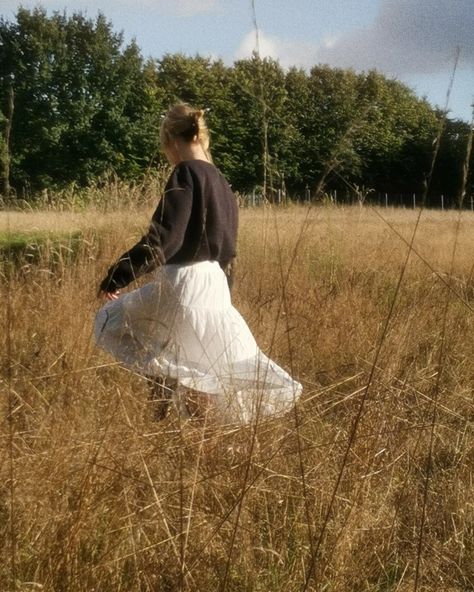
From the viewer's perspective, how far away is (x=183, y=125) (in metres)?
3.70

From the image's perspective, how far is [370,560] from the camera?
2455 millimetres

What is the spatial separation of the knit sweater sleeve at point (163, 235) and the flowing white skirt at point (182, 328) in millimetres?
78

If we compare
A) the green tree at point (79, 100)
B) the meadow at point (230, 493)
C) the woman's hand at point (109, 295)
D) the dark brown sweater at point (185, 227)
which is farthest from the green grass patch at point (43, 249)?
the green tree at point (79, 100)

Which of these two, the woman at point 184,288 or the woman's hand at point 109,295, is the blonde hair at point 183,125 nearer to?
the woman at point 184,288

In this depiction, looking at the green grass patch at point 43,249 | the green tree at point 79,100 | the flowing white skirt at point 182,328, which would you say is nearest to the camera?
the flowing white skirt at point 182,328

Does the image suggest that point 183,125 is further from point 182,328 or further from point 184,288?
point 182,328

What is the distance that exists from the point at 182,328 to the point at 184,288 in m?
0.15

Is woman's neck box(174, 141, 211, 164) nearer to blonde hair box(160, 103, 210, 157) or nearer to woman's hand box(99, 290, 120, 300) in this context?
blonde hair box(160, 103, 210, 157)

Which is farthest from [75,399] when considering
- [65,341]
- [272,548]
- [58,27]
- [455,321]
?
[58,27]

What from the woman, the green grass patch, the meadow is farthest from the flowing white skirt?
the green grass patch

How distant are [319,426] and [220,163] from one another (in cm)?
2379

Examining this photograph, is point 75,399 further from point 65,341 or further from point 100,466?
point 65,341

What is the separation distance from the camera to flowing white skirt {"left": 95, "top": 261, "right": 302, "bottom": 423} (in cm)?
348

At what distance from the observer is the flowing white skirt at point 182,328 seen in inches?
137
